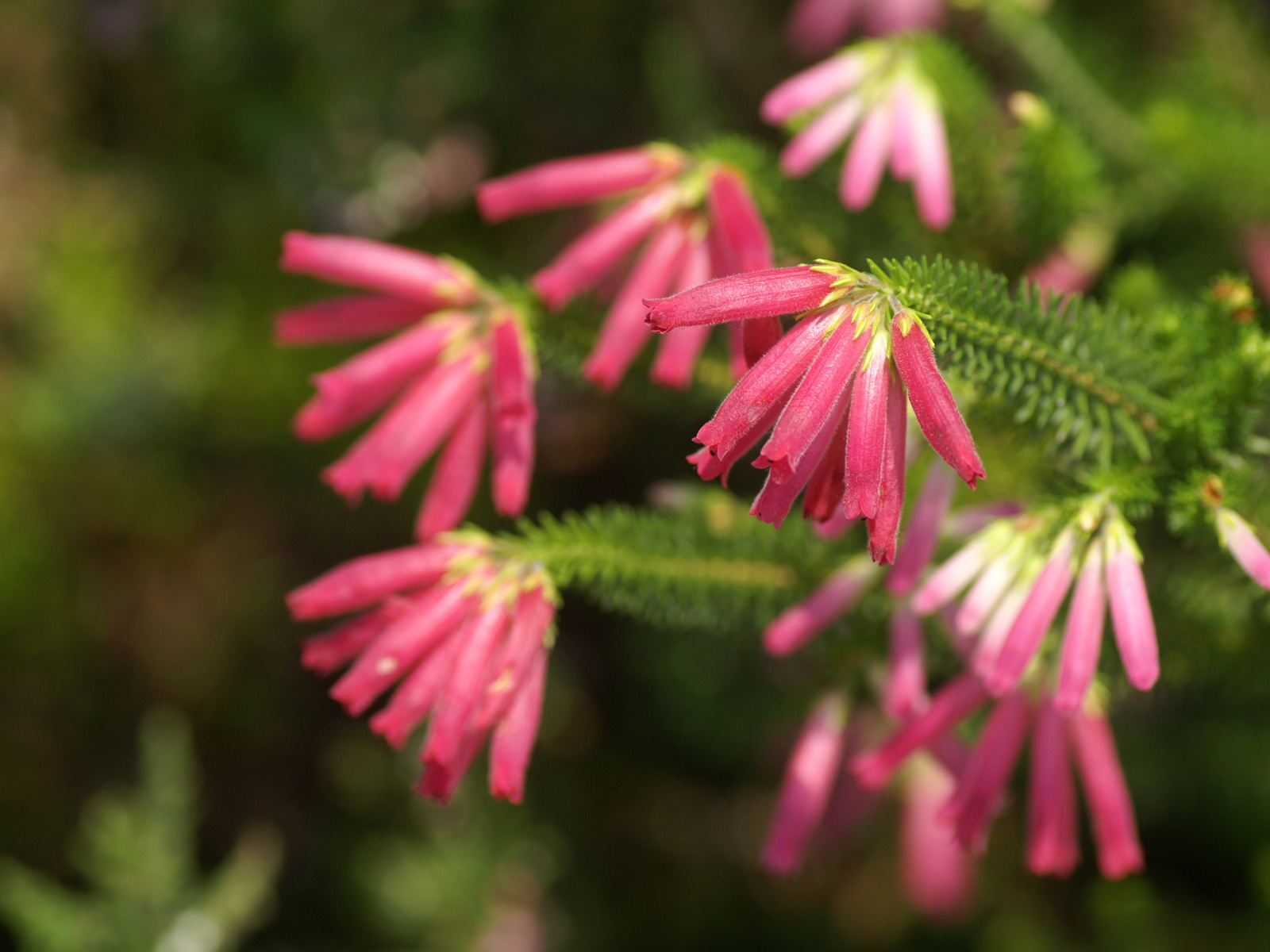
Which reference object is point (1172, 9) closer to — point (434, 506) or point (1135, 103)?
point (1135, 103)

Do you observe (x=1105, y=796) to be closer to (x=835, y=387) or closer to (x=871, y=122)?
(x=835, y=387)

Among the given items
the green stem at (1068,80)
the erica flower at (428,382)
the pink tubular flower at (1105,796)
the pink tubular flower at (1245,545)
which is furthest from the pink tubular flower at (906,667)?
the green stem at (1068,80)

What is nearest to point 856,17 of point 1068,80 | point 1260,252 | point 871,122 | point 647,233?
point 1068,80

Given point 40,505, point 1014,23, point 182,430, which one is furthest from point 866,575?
point 40,505

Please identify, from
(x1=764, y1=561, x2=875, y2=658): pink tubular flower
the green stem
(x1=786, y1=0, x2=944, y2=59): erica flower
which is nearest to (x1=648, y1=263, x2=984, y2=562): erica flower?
(x1=764, y1=561, x2=875, y2=658): pink tubular flower

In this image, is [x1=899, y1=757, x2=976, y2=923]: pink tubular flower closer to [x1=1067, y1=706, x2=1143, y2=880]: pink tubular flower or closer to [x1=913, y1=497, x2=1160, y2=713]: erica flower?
[x1=1067, y1=706, x2=1143, y2=880]: pink tubular flower

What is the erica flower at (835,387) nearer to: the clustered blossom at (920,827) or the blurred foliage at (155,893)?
the clustered blossom at (920,827)
